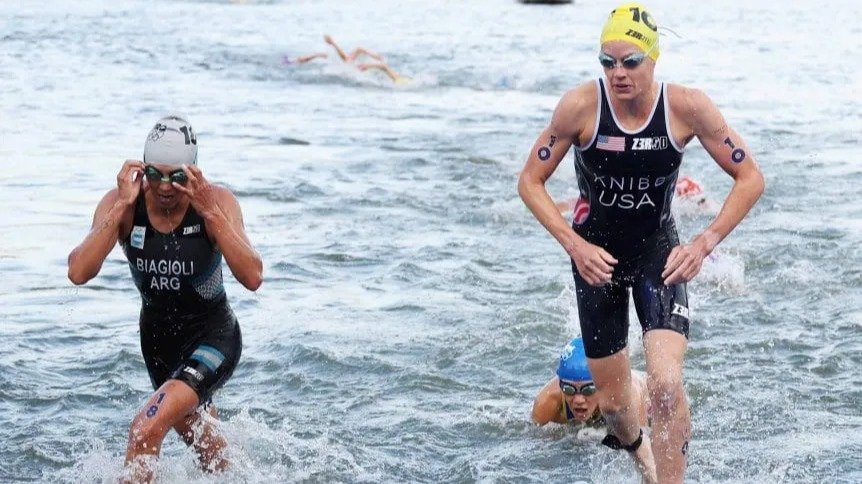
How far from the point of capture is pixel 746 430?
30.7ft

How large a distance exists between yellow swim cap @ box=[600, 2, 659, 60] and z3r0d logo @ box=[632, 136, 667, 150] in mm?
393

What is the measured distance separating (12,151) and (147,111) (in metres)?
5.47

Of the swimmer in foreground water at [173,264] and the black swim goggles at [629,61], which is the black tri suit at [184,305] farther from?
the black swim goggles at [629,61]

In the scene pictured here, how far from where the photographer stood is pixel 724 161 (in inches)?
275

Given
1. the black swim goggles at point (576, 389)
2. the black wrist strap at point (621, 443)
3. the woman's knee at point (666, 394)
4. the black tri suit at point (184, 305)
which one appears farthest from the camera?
the black swim goggles at point (576, 389)

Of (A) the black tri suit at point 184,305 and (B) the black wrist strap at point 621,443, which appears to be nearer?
(A) the black tri suit at point 184,305

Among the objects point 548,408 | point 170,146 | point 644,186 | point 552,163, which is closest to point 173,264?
point 170,146

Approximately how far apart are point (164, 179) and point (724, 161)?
272cm

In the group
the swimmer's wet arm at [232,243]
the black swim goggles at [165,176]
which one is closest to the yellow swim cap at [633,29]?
the swimmer's wet arm at [232,243]

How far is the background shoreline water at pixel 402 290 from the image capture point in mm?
9000

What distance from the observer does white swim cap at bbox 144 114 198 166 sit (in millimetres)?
7020

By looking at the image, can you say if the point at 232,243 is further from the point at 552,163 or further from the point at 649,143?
the point at 649,143

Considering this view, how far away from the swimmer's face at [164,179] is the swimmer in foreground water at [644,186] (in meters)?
1.69

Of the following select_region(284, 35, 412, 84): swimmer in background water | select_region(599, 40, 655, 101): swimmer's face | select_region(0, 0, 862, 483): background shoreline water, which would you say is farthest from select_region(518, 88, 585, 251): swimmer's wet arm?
select_region(284, 35, 412, 84): swimmer in background water
